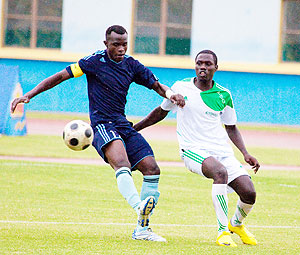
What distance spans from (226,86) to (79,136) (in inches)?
856

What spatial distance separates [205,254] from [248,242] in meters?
1.05

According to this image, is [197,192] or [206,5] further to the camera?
[206,5]

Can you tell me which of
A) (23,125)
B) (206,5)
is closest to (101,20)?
(206,5)

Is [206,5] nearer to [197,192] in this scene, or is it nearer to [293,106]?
[293,106]

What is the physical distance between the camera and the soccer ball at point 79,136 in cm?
726

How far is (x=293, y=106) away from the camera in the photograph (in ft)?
94.0

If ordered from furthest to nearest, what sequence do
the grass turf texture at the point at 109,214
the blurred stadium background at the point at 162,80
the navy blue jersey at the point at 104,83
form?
the blurred stadium background at the point at 162,80, the navy blue jersey at the point at 104,83, the grass turf texture at the point at 109,214

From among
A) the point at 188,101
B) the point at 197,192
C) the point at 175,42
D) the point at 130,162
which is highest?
the point at 175,42

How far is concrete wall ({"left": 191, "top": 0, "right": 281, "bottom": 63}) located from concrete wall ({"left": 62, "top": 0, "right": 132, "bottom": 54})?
9.23 feet

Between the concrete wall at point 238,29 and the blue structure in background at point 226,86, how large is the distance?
33.6 inches

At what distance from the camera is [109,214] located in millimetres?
9203

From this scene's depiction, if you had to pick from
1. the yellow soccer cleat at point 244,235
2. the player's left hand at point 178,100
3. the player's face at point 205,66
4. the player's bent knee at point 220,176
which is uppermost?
→ the player's face at point 205,66

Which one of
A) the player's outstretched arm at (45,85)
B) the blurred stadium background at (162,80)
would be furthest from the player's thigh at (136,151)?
the blurred stadium background at (162,80)

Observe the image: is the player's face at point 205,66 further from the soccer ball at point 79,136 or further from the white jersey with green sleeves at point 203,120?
the soccer ball at point 79,136
